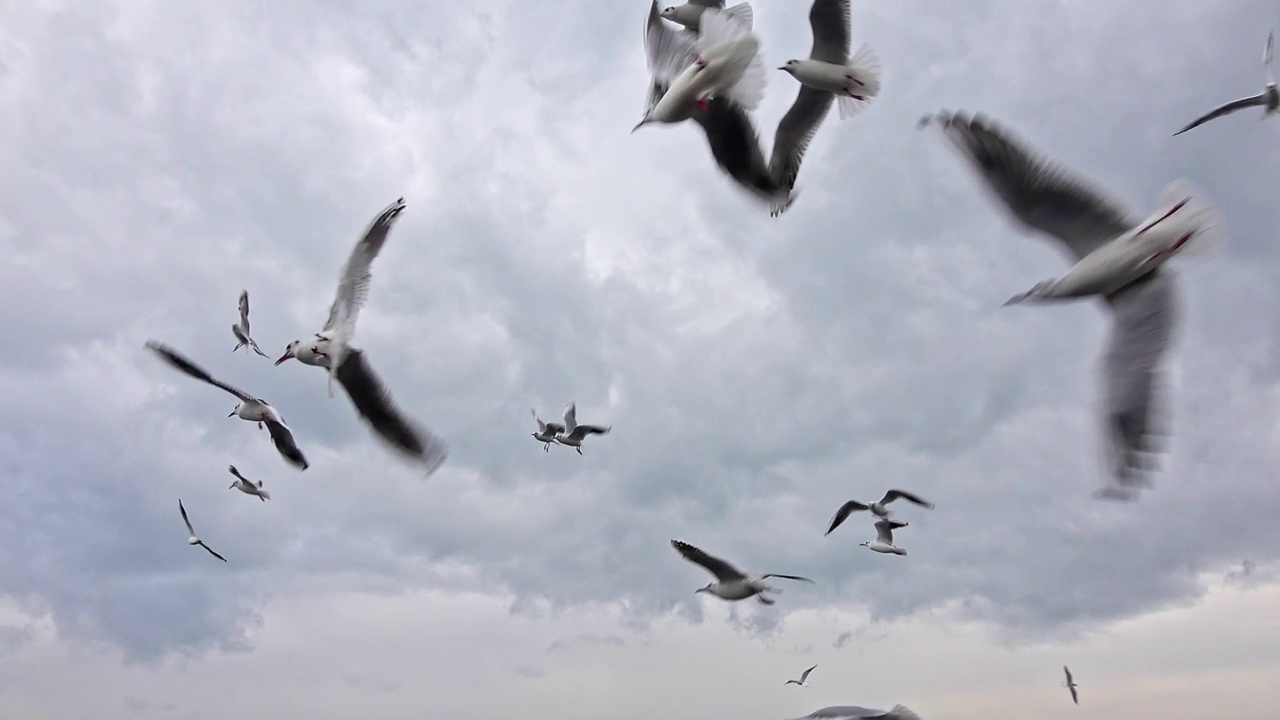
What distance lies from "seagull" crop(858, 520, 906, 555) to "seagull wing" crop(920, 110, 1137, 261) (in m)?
19.5

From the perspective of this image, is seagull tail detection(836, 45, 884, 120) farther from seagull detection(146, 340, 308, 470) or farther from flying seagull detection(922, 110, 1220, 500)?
seagull detection(146, 340, 308, 470)

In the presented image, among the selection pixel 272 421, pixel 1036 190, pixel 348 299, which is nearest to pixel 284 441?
pixel 272 421

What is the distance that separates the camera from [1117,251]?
8.66 m

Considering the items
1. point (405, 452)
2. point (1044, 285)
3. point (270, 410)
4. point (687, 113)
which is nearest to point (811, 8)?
point (687, 113)

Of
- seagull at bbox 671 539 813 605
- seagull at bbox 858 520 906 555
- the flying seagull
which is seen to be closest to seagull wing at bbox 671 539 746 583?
seagull at bbox 671 539 813 605

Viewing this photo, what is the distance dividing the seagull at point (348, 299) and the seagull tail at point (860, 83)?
6.77 metres

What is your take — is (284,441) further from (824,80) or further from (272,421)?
(824,80)

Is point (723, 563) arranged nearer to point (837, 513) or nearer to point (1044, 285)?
point (837, 513)

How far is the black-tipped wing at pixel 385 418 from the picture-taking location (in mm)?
15289

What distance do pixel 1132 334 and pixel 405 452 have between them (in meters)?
10.4

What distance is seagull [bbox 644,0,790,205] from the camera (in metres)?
13.2

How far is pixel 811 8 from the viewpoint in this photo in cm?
1508

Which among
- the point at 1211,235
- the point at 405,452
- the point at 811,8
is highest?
the point at 811,8

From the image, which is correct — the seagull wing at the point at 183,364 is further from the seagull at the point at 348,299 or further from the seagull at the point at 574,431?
the seagull at the point at 574,431
